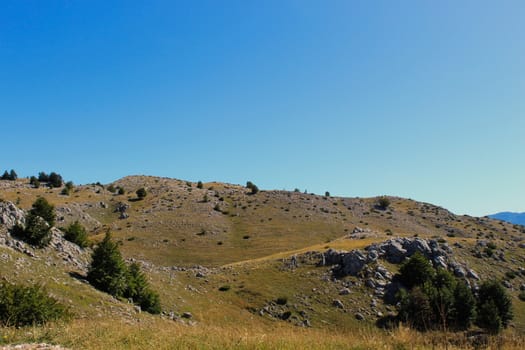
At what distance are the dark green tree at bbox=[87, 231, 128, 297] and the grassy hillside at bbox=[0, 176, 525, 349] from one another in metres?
1.65

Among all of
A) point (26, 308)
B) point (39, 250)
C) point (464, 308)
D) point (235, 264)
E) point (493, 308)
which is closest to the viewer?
point (26, 308)

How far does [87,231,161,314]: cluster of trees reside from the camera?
2934 centimetres

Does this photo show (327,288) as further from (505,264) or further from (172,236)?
(172,236)

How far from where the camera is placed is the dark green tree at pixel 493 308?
1487 inches

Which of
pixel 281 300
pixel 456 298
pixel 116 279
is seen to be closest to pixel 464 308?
pixel 456 298

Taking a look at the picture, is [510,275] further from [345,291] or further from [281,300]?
[281,300]

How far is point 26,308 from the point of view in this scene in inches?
585

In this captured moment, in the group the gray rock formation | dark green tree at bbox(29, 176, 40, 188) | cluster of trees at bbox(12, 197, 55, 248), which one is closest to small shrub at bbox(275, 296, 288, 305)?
cluster of trees at bbox(12, 197, 55, 248)

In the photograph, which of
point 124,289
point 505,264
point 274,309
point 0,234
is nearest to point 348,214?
point 505,264

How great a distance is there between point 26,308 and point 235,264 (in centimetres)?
4283

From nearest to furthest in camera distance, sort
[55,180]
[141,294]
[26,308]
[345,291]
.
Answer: [26,308]
[141,294]
[345,291]
[55,180]

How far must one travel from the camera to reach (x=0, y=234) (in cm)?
2875

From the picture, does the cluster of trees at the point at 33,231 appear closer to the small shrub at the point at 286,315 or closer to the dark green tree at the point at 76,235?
the dark green tree at the point at 76,235

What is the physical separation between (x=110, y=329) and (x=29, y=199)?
9212 centimetres
